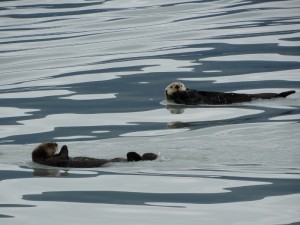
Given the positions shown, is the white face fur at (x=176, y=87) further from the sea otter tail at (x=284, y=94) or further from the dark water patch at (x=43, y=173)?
the dark water patch at (x=43, y=173)

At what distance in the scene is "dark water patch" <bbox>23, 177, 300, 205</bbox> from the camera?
993cm

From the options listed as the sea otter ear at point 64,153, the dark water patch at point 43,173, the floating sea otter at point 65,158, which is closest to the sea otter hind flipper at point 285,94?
the floating sea otter at point 65,158

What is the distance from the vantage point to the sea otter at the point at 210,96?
1647 centimetres

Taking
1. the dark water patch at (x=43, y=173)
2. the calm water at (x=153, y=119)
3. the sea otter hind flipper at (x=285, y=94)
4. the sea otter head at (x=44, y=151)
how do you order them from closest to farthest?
the calm water at (x=153, y=119)
the dark water patch at (x=43, y=173)
the sea otter head at (x=44, y=151)
the sea otter hind flipper at (x=285, y=94)

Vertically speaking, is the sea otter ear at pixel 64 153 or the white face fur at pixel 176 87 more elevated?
the white face fur at pixel 176 87

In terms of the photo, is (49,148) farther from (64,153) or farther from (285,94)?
(285,94)

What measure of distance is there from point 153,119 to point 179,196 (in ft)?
18.5

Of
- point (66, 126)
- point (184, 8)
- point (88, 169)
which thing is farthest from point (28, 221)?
point (184, 8)

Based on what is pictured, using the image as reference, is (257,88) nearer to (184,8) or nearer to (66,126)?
(66,126)

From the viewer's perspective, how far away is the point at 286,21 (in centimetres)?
2900

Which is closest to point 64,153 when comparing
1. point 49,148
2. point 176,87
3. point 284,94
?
point 49,148

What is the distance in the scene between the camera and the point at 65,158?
11.6 metres

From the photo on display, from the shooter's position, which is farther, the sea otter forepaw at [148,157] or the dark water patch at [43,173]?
the sea otter forepaw at [148,157]

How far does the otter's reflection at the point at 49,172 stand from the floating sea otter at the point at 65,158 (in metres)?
0.10
